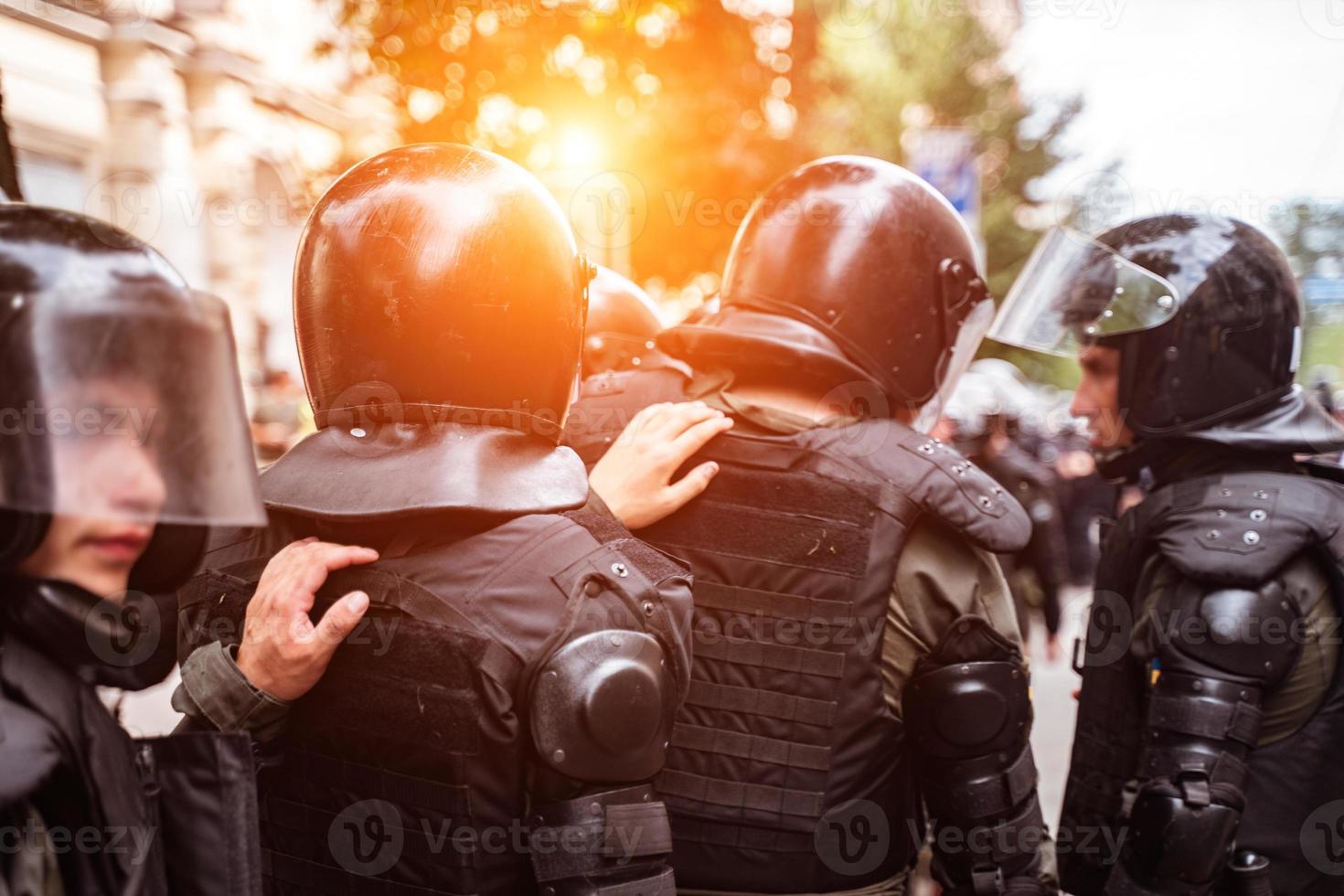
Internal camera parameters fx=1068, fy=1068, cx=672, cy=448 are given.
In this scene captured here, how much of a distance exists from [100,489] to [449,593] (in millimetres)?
500

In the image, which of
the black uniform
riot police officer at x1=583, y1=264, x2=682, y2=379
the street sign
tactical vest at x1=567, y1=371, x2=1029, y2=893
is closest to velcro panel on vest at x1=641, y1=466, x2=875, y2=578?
tactical vest at x1=567, y1=371, x2=1029, y2=893

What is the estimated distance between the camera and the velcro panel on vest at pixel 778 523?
198 centimetres

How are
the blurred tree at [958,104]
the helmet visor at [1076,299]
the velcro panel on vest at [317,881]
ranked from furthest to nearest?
the blurred tree at [958,104] < the helmet visor at [1076,299] < the velcro panel on vest at [317,881]

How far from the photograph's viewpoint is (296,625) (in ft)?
4.71

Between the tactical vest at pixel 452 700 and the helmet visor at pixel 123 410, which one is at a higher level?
the helmet visor at pixel 123 410

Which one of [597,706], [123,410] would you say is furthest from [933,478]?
[123,410]

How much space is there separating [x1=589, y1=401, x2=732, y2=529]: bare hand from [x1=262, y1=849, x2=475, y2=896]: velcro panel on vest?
75 cm

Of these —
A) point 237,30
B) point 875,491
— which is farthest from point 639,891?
point 237,30

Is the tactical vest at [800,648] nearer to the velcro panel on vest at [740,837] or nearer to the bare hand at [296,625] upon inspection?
the velcro panel on vest at [740,837]

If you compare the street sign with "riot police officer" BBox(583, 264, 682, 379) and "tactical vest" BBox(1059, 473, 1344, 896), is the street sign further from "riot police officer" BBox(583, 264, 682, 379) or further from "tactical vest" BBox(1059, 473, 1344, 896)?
"tactical vest" BBox(1059, 473, 1344, 896)

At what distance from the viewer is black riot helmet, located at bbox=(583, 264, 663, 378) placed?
3.20 meters

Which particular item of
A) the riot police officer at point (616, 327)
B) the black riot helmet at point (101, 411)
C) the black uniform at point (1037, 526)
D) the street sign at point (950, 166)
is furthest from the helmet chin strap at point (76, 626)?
the street sign at point (950, 166)

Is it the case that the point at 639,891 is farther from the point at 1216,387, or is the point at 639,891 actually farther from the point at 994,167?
the point at 994,167

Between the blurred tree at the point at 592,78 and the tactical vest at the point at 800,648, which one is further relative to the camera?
the blurred tree at the point at 592,78
